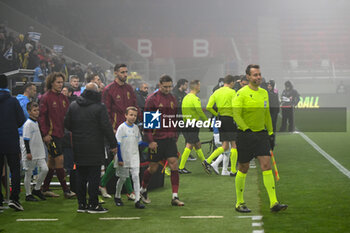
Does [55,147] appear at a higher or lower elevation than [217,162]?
higher

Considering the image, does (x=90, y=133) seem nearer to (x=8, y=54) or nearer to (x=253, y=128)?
(x=253, y=128)

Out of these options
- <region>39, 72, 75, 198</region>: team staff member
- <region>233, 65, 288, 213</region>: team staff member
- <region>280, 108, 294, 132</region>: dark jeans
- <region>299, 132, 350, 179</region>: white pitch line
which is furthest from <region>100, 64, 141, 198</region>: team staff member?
<region>280, 108, 294, 132</region>: dark jeans

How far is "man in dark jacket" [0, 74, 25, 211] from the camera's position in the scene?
816 centimetres

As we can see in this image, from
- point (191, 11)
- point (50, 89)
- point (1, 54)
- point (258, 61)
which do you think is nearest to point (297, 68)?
point (258, 61)

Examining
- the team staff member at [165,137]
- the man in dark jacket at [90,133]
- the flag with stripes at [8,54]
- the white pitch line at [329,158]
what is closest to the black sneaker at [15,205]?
the man in dark jacket at [90,133]

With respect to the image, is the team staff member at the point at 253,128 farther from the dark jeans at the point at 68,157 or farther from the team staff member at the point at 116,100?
the dark jeans at the point at 68,157

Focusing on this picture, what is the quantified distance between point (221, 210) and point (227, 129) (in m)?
3.27

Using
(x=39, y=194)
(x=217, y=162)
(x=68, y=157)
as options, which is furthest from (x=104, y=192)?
(x=217, y=162)

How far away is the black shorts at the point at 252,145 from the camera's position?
7652mm

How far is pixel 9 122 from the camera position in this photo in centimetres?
823

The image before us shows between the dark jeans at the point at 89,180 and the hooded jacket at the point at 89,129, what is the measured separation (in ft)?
0.44

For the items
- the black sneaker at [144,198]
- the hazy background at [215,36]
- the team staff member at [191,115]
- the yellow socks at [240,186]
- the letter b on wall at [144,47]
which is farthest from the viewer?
the letter b on wall at [144,47]

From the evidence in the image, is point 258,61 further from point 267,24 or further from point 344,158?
point 344,158

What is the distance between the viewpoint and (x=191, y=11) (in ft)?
163
